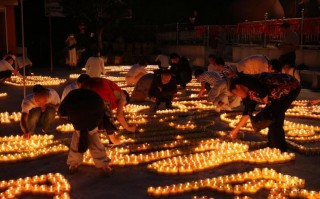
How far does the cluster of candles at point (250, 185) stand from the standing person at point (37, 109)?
2903 mm

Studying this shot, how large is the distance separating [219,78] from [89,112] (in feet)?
16.8

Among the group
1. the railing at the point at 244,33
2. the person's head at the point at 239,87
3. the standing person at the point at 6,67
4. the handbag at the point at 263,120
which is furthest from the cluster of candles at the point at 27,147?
the railing at the point at 244,33

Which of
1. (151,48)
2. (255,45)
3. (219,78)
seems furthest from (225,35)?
(219,78)

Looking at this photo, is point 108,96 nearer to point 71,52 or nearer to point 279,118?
point 279,118

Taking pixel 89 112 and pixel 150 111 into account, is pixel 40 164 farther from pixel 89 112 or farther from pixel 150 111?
pixel 150 111

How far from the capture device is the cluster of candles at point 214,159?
592 centimetres

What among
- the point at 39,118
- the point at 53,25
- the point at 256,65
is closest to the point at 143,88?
the point at 256,65

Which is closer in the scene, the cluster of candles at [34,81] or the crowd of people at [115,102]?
the crowd of people at [115,102]

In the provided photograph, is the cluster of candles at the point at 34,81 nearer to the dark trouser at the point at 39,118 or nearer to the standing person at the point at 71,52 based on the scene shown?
the standing person at the point at 71,52

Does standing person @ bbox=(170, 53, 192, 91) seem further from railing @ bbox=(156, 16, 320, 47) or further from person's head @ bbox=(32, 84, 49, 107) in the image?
person's head @ bbox=(32, 84, 49, 107)

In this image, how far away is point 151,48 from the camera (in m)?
27.1

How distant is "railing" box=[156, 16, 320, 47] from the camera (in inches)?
595

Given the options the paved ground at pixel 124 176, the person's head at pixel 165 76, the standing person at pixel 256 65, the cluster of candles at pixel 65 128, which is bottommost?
the paved ground at pixel 124 176

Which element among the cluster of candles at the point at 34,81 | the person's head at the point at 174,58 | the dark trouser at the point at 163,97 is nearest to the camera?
the dark trouser at the point at 163,97
